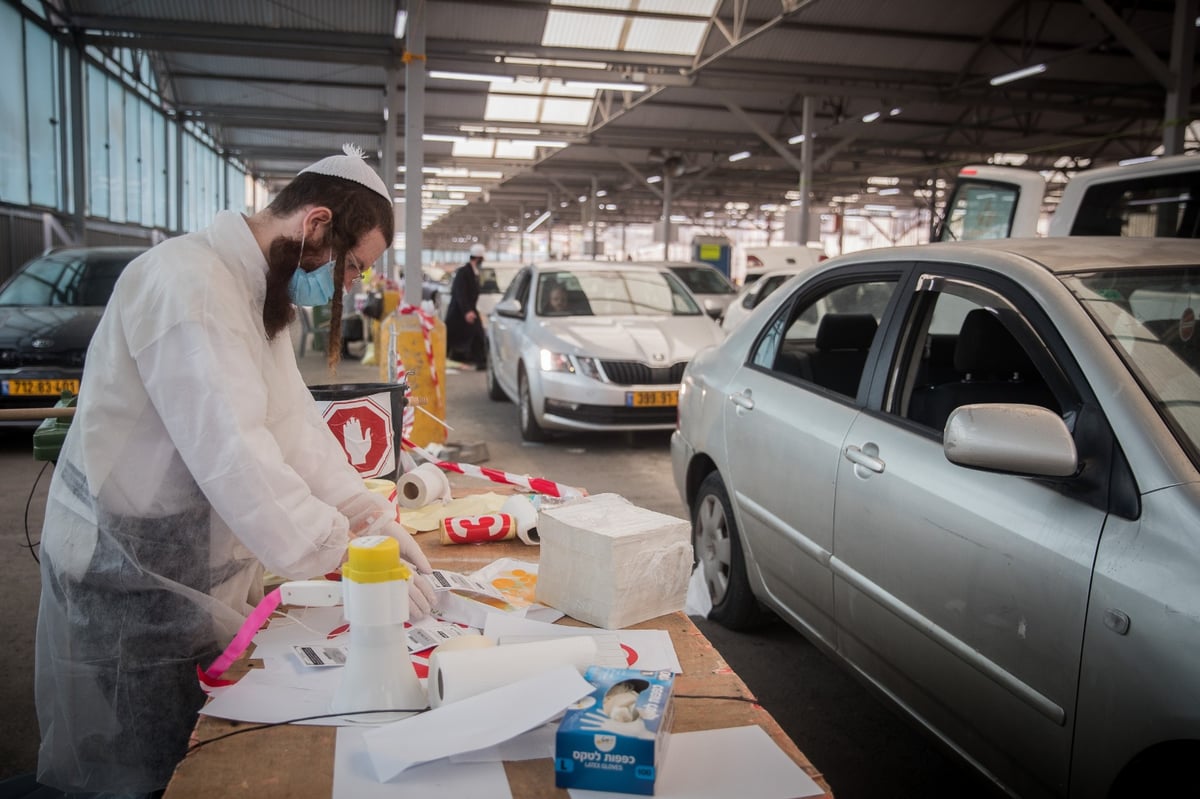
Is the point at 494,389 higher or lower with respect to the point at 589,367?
lower

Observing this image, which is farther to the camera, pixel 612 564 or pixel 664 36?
pixel 664 36

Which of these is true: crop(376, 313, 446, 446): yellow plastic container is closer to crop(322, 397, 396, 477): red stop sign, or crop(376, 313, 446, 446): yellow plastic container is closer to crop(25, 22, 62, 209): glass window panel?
crop(322, 397, 396, 477): red stop sign

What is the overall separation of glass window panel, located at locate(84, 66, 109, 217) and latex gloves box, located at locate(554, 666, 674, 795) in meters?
18.8

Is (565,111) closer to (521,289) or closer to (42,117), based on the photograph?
(42,117)

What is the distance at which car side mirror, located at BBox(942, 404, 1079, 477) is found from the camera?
2.05 m

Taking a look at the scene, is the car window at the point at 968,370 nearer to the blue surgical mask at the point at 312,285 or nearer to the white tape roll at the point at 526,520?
the white tape roll at the point at 526,520

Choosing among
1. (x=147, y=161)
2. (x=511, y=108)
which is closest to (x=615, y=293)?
(x=511, y=108)

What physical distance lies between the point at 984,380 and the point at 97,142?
63.1ft

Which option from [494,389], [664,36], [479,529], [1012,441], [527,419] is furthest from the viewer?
[664,36]

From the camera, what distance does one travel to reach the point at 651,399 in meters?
7.82

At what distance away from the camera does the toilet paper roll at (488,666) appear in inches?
60.4

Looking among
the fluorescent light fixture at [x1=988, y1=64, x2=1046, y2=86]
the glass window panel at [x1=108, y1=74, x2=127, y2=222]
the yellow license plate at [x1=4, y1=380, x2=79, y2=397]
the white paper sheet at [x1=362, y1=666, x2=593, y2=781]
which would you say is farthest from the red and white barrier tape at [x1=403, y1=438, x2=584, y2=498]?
the glass window panel at [x1=108, y1=74, x2=127, y2=222]

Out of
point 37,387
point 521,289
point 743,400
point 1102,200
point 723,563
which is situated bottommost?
point 723,563

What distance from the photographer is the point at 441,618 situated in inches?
79.5
